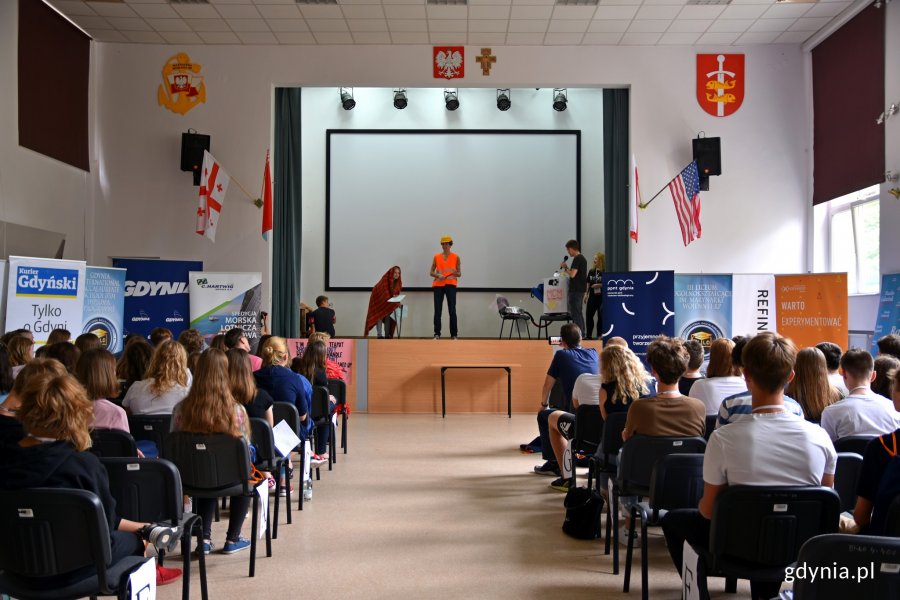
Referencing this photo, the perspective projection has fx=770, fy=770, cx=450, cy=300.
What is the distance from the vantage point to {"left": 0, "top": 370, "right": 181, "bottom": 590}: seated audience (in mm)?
2361

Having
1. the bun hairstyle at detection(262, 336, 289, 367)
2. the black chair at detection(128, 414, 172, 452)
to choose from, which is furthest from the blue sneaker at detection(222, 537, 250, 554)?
the bun hairstyle at detection(262, 336, 289, 367)

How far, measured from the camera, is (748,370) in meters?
2.54

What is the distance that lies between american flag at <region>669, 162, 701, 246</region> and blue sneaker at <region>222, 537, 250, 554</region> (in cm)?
790

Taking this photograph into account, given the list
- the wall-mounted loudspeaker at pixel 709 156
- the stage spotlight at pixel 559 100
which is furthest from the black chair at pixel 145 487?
the stage spotlight at pixel 559 100

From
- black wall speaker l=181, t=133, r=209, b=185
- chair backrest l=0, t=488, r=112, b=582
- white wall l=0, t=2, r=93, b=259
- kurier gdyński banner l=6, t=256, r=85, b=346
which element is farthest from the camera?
black wall speaker l=181, t=133, r=209, b=185

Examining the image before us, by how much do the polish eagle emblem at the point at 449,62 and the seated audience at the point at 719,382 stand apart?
791 centimetres

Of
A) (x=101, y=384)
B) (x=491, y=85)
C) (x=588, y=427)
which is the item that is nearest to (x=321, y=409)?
(x=588, y=427)

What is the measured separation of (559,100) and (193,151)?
635 cm

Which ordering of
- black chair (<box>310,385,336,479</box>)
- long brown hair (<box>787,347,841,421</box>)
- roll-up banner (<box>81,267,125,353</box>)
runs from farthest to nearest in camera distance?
1. roll-up banner (<box>81,267,125,353</box>)
2. black chair (<box>310,385,336,479</box>)
3. long brown hair (<box>787,347,841,421</box>)

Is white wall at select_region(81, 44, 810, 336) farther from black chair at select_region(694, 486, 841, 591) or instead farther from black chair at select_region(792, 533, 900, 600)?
black chair at select_region(792, 533, 900, 600)

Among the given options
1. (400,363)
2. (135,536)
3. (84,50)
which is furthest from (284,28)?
(135,536)

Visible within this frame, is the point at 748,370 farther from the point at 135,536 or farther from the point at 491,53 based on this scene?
the point at 491,53

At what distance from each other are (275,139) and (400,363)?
4.11 metres

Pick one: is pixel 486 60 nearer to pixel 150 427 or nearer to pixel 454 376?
pixel 454 376
